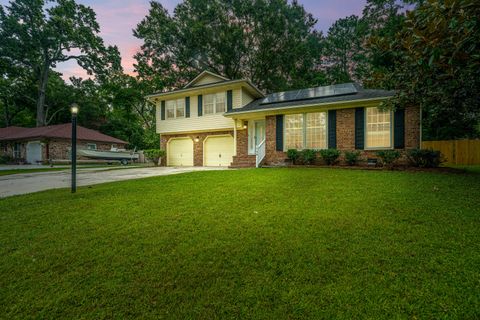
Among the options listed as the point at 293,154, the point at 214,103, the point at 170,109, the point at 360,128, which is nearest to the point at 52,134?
the point at 170,109

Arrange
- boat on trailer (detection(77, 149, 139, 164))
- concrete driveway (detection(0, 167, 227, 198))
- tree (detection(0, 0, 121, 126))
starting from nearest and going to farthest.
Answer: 1. concrete driveway (detection(0, 167, 227, 198))
2. boat on trailer (detection(77, 149, 139, 164))
3. tree (detection(0, 0, 121, 126))

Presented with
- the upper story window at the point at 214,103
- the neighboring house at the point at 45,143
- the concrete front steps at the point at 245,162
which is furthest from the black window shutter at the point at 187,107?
the neighboring house at the point at 45,143

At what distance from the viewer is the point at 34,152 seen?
69.3 ft

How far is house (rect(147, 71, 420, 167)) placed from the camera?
31.2ft

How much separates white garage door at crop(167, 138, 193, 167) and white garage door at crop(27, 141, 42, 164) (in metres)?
14.1

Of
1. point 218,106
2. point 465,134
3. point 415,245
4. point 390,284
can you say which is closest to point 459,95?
point 415,245

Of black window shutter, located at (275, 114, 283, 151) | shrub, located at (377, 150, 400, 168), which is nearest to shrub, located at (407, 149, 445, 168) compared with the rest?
shrub, located at (377, 150, 400, 168)

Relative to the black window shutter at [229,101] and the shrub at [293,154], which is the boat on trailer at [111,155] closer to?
the black window shutter at [229,101]

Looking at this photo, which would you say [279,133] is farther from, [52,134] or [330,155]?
[52,134]

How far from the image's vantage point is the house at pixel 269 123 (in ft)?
31.2

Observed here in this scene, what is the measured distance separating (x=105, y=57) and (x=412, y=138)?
31.1 metres

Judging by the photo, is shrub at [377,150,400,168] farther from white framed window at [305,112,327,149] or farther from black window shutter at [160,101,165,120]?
black window shutter at [160,101,165,120]

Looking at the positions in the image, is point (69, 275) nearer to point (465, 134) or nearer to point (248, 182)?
point (248, 182)

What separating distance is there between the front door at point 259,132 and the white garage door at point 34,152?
67.2 ft
